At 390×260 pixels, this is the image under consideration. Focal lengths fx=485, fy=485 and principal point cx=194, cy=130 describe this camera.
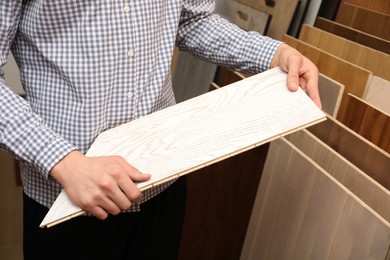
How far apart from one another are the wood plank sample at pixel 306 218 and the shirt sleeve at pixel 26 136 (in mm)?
540

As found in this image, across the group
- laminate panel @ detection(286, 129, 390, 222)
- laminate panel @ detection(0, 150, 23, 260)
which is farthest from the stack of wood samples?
laminate panel @ detection(0, 150, 23, 260)

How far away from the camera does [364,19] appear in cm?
146

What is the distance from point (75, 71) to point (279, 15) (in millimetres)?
1090

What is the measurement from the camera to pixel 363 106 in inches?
42.3

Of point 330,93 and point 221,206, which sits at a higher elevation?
point 330,93

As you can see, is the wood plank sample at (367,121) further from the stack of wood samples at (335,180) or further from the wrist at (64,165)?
the wrist at (64,165)

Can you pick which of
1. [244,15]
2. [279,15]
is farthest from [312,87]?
[244,15]

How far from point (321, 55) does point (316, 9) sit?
468 mm

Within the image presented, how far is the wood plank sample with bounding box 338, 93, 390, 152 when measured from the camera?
1.02 metres

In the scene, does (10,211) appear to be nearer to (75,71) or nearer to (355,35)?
(75,71)

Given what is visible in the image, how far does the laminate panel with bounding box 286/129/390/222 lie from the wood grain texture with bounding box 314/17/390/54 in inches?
14.3

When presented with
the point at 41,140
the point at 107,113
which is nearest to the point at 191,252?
the point at 107,113

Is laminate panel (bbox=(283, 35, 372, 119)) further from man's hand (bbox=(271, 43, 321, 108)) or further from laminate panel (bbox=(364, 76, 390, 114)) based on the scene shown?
man's hand (bbox=(271, 43, 321, 108))

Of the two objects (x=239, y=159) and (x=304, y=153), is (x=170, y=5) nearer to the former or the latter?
(x=304, y=153)
